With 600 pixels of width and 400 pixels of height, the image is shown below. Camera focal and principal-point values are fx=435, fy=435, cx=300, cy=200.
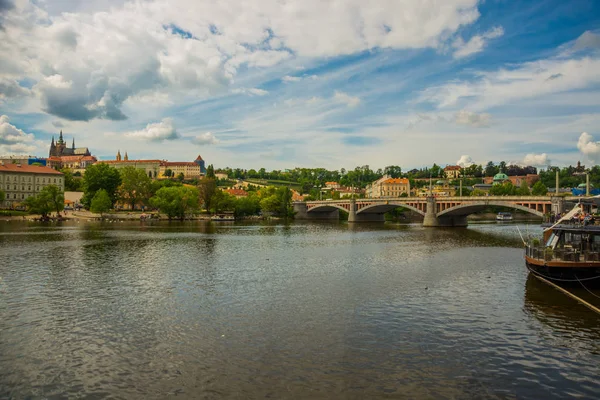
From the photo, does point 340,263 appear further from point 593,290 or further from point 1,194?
point 1,194

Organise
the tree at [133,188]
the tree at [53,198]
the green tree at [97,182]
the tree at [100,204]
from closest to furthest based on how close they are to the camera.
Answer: the tree at [53,198] < the tree at [100,204] < the green tree at [97,182] < the tree at [133,188]

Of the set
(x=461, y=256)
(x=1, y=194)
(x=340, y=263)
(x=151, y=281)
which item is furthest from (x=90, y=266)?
(x=1, y=194)

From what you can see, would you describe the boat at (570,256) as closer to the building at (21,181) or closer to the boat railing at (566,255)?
the boat railing at (566,255)

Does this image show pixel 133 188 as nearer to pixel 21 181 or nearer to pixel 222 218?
pixel 222 218

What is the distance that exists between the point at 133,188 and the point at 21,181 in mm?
32728

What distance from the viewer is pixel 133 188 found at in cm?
13412

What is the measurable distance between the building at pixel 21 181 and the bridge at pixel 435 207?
262 ft

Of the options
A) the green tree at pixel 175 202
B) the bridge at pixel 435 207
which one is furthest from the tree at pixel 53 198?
the bridge at pixel 435 207

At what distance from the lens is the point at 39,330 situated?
19.5 meters

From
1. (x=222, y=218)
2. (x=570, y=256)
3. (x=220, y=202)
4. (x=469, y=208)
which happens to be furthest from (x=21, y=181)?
(x=570, y=256)

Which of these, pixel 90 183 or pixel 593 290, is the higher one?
pixel 90 183

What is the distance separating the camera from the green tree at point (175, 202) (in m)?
119

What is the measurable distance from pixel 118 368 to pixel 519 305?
A: 20877 millimetres

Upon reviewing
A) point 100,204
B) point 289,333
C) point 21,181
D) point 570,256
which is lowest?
point 289,333
